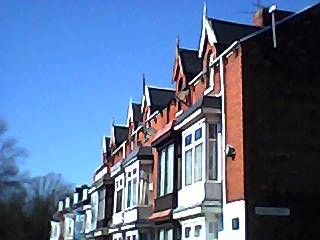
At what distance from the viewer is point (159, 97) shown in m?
32.0

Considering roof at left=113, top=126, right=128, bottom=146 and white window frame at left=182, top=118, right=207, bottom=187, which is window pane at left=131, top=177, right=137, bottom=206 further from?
roof at left=113, top=126, right=128, bottom=146

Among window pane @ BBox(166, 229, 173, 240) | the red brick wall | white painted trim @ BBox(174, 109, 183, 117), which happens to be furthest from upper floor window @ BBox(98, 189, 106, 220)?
the red brick wall

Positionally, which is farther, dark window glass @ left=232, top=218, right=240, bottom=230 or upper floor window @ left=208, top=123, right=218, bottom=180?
upper floor window @ left=208, top=123, right=218, bottom=180

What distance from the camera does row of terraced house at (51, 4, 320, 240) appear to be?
1759 centimetres

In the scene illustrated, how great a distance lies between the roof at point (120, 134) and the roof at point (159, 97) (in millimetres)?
9554

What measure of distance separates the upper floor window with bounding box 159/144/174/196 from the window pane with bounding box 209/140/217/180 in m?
4.50

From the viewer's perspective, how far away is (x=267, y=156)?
59.1 feet

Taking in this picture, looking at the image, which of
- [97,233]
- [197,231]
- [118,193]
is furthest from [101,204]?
[197,231]

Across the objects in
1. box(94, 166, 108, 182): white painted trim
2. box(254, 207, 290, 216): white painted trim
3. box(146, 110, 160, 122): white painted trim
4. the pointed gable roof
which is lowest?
box(254, 207, 290, 216): white painted trim

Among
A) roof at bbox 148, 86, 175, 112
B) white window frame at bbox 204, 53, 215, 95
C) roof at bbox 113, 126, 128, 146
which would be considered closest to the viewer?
white window frame at bbox 204, 53, 215, 95

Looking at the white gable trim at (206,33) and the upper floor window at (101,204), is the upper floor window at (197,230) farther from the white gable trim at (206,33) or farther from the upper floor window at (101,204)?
the upper floor window at (101,204)

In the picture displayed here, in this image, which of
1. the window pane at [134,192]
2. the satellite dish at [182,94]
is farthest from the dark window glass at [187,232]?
the window pane at [134,192]

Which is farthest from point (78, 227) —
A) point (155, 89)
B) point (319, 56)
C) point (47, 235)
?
point (319, 56)

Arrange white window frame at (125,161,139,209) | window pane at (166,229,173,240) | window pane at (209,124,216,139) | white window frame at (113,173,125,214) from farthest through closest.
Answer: white window frame at (113,173,125,214), white window frame at (125,161,139,209), window pane at (166,229,173,240), window pane at (209,124,216,139)
